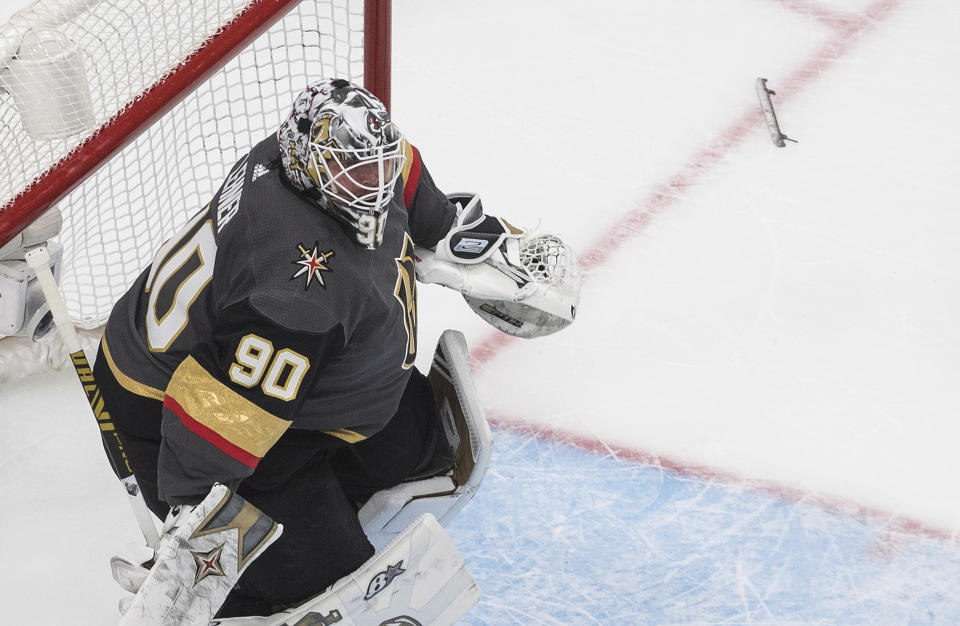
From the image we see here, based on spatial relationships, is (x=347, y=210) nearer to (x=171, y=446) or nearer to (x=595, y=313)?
(x=171, y=446)

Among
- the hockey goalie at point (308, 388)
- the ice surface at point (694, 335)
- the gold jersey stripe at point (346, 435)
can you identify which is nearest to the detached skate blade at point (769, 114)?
the ice surface at point (694, 335)

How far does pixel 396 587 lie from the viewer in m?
1.73

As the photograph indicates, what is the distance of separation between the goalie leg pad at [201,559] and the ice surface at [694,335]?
55 centimetres

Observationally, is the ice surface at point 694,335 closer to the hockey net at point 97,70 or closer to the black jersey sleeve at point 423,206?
the black jersey sleeve at point 423,206

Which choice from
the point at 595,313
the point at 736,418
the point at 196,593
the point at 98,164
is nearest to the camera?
the point at 196,593

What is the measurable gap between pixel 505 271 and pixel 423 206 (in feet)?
0.68

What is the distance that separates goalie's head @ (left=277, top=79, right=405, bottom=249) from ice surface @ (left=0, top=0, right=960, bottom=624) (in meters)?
0.84

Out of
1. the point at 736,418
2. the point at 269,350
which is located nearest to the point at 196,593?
the point at 269,350

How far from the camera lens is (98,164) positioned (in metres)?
1.73

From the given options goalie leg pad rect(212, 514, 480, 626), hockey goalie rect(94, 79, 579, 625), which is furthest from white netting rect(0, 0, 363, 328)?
goalie leg pad rect(212, 514, 480, 626)

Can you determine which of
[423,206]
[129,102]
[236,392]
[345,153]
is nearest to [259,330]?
[236,392]

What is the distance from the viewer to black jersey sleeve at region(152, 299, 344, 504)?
4.80 feet

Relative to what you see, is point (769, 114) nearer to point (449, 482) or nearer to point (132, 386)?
point (449, 482)

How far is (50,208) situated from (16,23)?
281 millimetres
